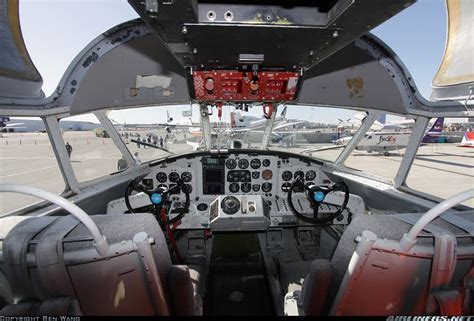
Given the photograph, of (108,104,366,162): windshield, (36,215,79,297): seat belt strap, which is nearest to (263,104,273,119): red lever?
(108,104,366,162): windshield

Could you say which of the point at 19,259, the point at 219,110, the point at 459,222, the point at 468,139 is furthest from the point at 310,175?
the point at 468,139

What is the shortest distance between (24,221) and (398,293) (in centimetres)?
164

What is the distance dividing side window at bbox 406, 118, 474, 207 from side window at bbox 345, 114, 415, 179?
18 centimetres

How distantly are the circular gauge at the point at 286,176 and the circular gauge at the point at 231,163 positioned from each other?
756mm

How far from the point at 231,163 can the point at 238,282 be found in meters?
1.63

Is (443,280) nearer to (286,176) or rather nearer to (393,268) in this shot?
(393,268)

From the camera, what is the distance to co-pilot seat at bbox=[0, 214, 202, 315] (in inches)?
34.4

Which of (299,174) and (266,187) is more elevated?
(299,174)

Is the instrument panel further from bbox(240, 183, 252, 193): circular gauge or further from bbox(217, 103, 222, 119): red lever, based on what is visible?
bbox(217, 103, 222, 119): red lever

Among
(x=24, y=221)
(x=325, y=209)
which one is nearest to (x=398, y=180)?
(x=325, y=209)

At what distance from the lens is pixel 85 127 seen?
3057 millimetres

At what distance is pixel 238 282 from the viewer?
2.59m

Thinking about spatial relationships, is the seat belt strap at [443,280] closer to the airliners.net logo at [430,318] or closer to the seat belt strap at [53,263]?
the airliners.net logo at [430,318]

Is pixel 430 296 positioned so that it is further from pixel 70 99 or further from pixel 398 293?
pixel 70 99
